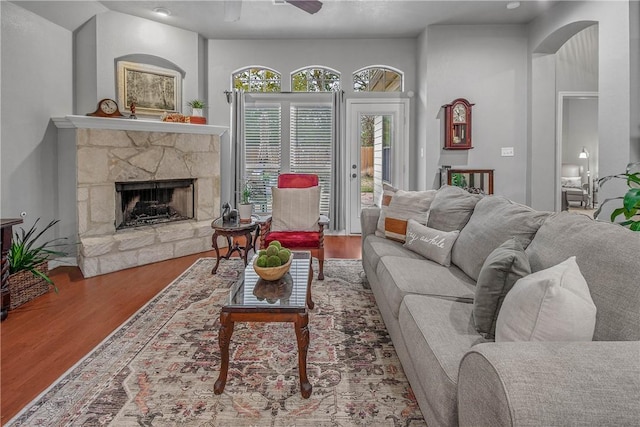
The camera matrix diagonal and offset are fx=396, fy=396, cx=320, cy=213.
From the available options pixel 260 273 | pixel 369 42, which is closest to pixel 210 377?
pixel 260 273

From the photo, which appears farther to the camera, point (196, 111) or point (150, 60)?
point (196, 111)

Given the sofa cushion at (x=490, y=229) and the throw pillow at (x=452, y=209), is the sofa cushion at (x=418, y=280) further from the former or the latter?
the throw pillow at (x=452, y=209)

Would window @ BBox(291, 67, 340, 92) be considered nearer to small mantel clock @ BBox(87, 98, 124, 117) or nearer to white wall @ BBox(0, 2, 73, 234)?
small mantel clock @ BBox(87, 98, 124, 117)

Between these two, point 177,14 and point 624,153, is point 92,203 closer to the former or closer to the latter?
point 177,14

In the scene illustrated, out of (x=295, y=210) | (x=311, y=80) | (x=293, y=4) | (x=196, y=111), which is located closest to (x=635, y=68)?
(x=293, y=4)

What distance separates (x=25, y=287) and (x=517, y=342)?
3.80 meters

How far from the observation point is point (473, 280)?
95.0 inches

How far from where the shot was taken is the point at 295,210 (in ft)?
13.8

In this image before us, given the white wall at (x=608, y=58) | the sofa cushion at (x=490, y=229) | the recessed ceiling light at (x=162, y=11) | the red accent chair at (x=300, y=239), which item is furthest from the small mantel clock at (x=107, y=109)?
the white wall at (x=608, y=58)

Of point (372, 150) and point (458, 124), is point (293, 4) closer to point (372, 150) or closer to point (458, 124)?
point (458, 124)

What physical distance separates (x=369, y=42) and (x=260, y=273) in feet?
16.4

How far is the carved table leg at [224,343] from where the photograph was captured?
1960 mm

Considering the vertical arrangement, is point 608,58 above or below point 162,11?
below

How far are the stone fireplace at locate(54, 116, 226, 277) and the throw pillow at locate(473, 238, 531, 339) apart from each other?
397 cm
